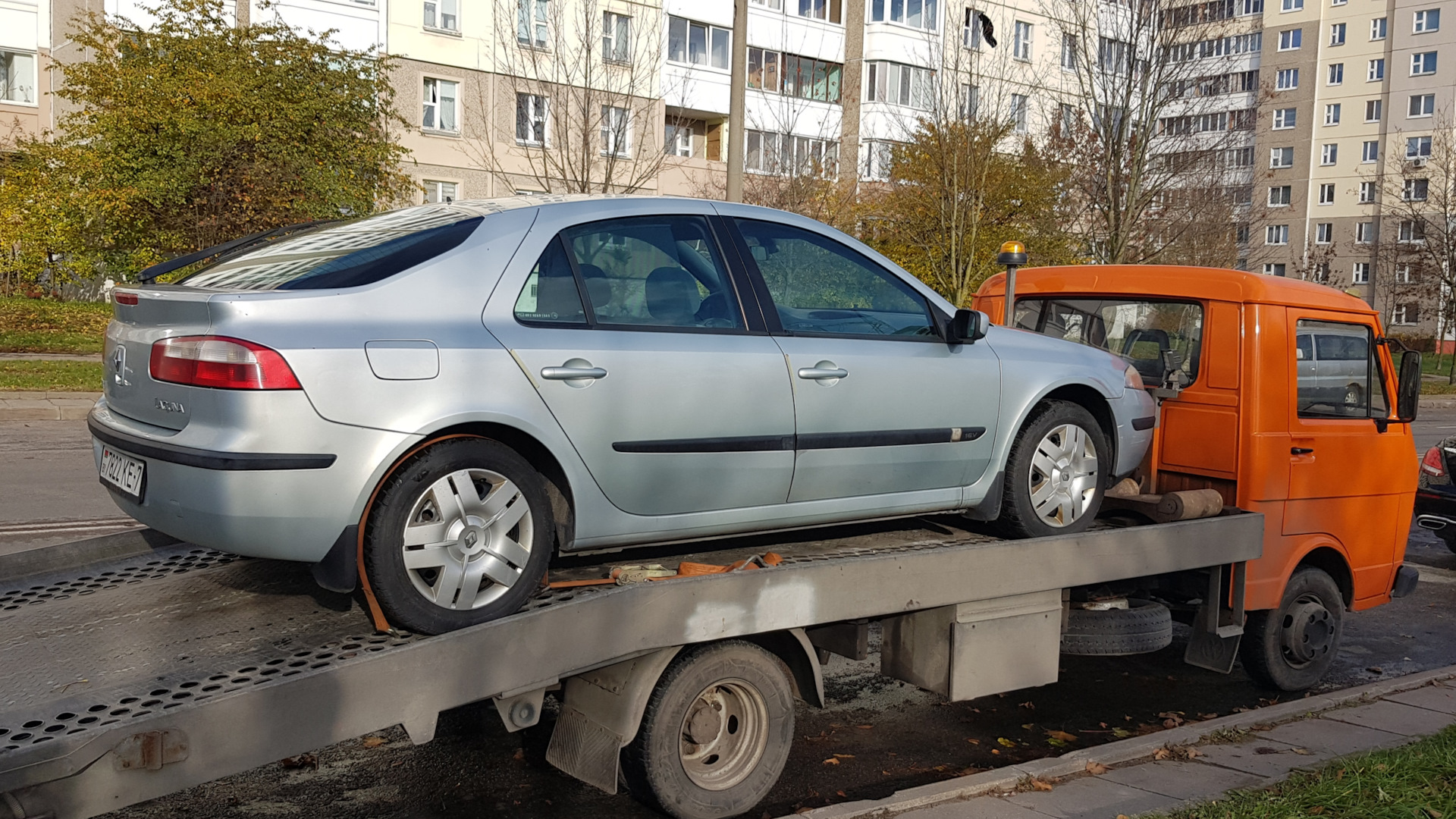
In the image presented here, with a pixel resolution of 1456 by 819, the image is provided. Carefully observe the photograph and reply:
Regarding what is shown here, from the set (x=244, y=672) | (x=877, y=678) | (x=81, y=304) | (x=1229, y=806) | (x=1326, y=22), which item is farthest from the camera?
(x=1326, y=22)

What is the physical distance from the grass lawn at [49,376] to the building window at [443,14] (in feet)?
66.5

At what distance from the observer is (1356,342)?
252 inches

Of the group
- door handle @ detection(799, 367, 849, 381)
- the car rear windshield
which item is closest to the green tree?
the car rear windshield

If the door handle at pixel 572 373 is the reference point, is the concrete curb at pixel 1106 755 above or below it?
below

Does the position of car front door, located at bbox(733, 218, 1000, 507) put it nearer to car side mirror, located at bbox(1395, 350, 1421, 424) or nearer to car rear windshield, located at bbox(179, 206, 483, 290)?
car rear windshield, located at bbox(179, 206, 483, 290)

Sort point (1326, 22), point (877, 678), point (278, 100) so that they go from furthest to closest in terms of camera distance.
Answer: point (1326, 22)
point (278, 100)
point (877, 678)

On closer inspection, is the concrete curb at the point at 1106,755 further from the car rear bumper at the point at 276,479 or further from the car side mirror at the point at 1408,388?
the car rear bumper at the point at 276,479

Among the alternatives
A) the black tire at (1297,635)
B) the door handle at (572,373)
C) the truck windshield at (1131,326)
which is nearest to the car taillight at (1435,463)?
the black tire at (1297,635)

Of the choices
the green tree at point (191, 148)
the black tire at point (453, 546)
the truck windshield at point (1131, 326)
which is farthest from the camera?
the green tree at point (191, 148)

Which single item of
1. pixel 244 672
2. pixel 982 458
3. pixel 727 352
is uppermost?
pixel 727 352

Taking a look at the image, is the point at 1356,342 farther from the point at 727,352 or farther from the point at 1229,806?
the point at 727,352

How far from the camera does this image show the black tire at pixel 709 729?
3.99 m

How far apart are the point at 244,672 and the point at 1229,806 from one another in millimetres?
3101

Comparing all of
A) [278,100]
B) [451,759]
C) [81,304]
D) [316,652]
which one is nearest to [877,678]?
[451,759]
